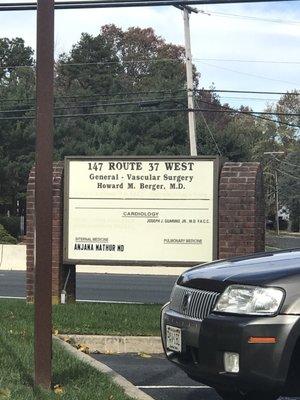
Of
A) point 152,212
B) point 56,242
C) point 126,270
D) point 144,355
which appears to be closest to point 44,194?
A: point 144,355

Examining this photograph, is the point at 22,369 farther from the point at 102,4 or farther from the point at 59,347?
the point at 102,4

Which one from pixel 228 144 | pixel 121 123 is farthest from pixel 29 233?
pixel 228 144

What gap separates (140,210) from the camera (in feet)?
36.4

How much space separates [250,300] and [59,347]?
10.6 feet

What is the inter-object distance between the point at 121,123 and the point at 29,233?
35028 millimetres

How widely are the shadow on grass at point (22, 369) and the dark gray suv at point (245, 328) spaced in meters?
1.10

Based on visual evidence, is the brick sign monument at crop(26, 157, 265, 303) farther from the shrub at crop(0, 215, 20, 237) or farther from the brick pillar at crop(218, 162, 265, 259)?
the shrub at crop(0, 215, 20, 237)

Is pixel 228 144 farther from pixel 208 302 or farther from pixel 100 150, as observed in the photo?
pixel 208 302

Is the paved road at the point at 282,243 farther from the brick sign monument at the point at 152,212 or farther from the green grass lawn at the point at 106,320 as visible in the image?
the green grass lawn at the point at 106,320

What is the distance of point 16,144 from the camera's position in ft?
142

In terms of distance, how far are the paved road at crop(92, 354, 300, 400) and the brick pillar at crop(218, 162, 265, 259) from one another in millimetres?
3362

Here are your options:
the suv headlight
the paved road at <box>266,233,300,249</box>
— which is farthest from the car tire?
the paved road at <box>266,233,300,249</box>

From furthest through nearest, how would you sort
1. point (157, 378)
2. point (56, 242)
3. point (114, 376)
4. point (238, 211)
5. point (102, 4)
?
point (56, 242)
point (238, 211)
point (102, 4)
point (157, 378)
point (114, 376)

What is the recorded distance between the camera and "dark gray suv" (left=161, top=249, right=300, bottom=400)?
4.27 meters
